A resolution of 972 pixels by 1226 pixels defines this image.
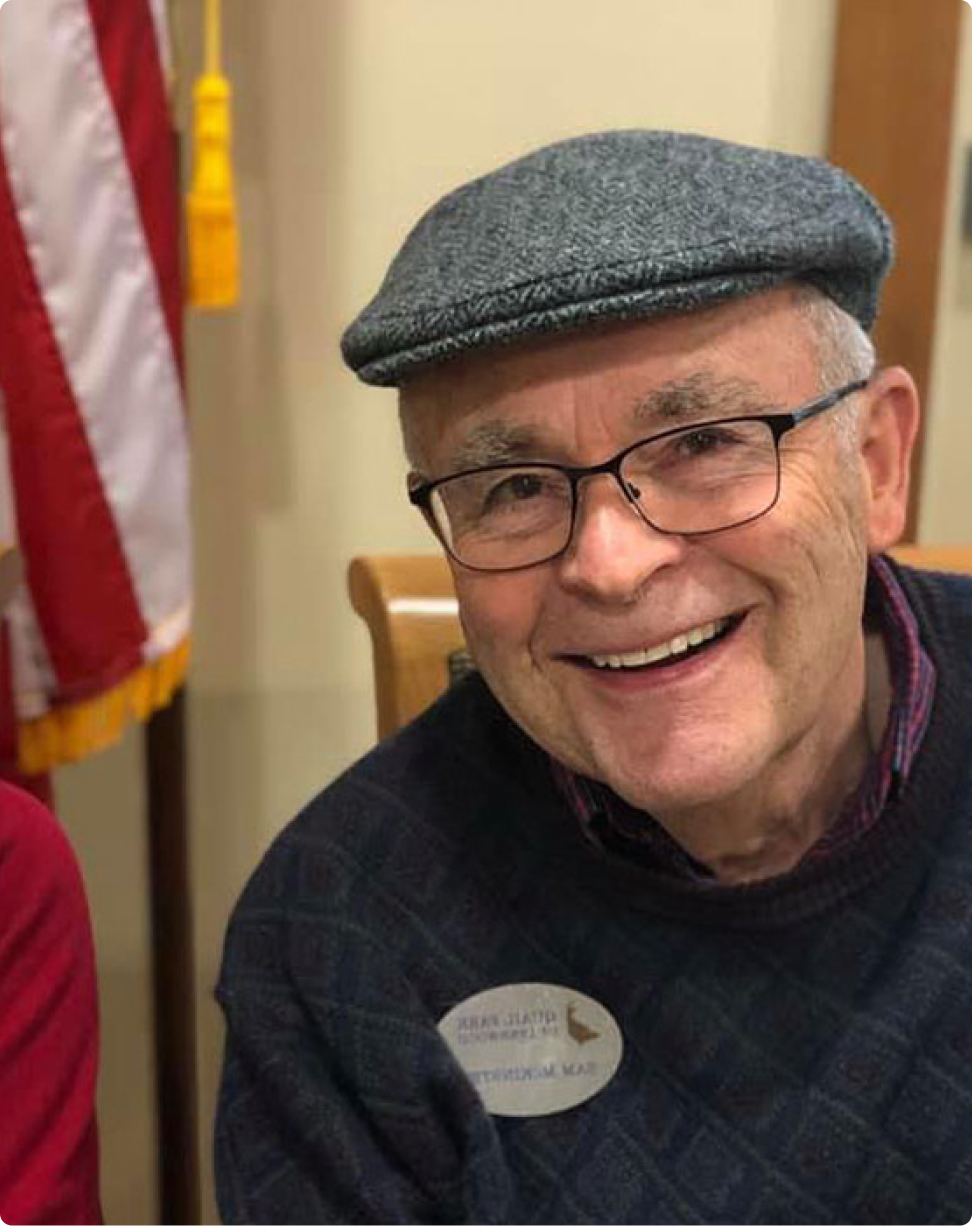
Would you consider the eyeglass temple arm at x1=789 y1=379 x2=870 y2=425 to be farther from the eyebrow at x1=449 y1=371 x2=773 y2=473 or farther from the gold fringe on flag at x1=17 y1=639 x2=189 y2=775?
the gold fringe on flag at x1=17 y1=639 x2=189 y2=775

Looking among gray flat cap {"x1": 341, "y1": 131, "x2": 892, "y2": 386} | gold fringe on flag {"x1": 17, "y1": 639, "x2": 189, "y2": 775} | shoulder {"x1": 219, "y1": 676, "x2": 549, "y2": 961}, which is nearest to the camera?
gray flat cap {"x1": 341, "y1": 131, "x2": 892, "y2": 386}

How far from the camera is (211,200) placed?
144 centimetres

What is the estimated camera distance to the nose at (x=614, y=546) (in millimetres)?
832

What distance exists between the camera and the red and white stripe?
1.36 meters

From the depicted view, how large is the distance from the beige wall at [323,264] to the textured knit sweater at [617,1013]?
0.84m

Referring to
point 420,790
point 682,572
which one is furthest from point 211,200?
point 682,572

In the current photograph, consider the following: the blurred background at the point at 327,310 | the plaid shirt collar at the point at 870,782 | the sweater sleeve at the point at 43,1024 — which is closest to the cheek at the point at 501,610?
the plaid shirt collar at the point at 870,782

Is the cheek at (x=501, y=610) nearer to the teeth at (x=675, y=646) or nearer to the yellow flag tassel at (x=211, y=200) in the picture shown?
the teeth at (x=675, y=646)

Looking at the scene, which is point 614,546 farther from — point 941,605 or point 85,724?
point 85,724

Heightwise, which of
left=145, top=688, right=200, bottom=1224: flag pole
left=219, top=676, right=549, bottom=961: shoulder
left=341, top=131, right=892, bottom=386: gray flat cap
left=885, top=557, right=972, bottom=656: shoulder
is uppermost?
left=341, top=131, right=892, bottom=386: gray flat cap

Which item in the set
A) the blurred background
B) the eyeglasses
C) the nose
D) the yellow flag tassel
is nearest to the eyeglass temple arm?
the eyeglasses

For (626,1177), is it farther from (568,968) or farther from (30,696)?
(30,696)

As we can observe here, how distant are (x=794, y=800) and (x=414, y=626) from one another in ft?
1.33

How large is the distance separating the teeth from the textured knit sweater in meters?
0.16
